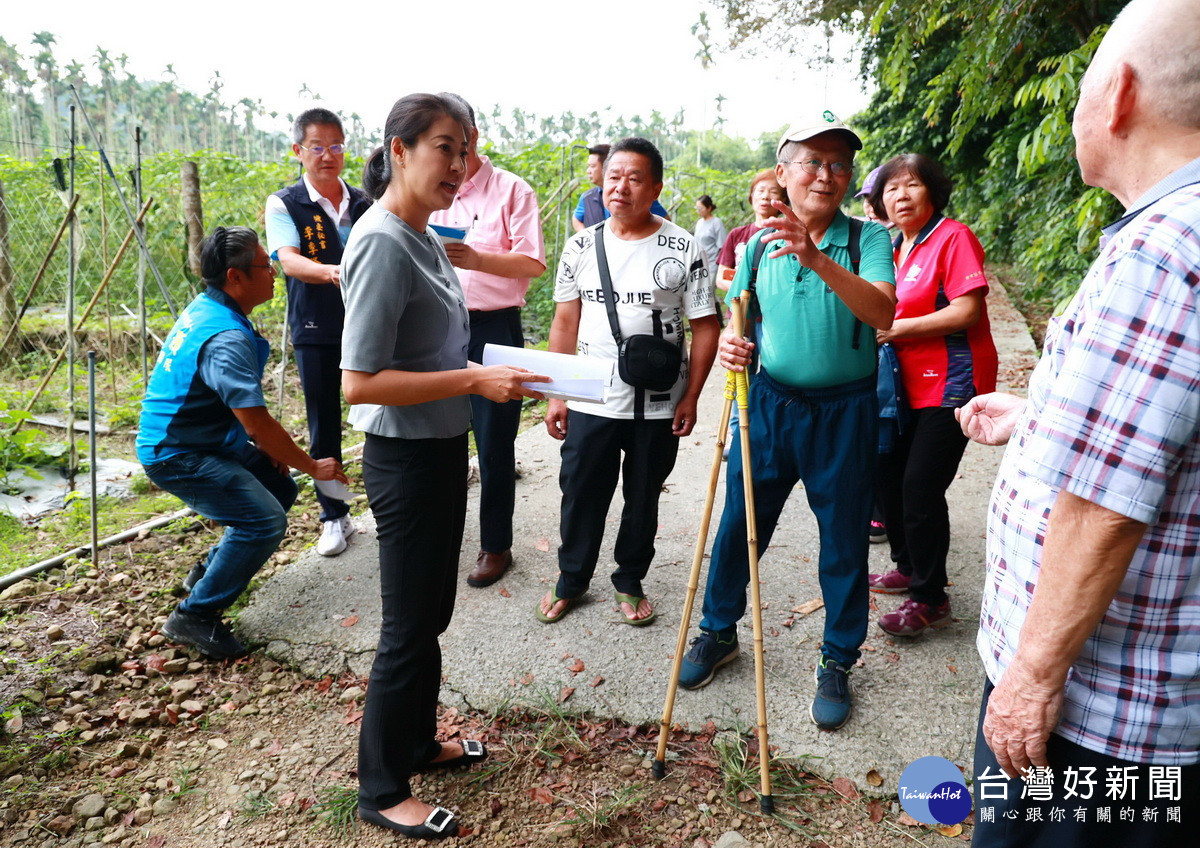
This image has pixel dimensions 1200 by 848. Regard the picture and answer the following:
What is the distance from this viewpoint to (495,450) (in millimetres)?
3729

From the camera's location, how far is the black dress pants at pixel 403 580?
2148 millimetres

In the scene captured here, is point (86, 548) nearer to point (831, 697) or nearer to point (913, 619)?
point (831, 697)

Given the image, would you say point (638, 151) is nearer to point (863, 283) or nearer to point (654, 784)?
point (863, 283)

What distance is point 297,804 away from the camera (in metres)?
2.42

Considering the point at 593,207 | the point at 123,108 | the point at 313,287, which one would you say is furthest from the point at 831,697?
the point at 123,108

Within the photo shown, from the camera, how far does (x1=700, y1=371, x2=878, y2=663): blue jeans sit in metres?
2.66

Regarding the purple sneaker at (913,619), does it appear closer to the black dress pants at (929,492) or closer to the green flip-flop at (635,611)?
the black dress pants at (929,492)

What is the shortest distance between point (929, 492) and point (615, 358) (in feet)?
4.72

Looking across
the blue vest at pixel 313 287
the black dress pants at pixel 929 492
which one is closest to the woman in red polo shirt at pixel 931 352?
the black dress pants at pixel 929 492

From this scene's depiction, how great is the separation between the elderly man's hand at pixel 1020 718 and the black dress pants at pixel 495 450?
267 centimetres

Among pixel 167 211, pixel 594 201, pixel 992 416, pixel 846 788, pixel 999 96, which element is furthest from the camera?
pixel 167 211

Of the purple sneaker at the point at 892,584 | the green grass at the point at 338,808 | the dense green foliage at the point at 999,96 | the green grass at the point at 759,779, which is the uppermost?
the dense green foliage at the point at 999,96

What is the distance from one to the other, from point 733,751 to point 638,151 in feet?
7.81

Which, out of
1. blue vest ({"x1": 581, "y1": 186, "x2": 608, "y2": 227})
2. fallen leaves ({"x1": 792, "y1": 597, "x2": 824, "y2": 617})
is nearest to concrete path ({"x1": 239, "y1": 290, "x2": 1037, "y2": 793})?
fallen leaves ({"x1": 792, "y1": 597, "x2": 824, "y2": 617})
